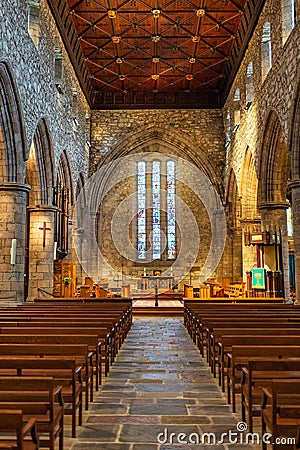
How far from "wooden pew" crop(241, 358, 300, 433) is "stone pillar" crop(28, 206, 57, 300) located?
11.2 m

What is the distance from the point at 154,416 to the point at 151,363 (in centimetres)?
255

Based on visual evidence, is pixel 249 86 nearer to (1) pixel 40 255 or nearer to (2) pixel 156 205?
(1) pixel 40 255

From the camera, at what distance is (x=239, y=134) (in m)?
18.8

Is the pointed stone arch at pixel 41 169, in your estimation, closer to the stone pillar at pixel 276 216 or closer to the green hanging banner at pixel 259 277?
the green hanging banner at pixel 259 277

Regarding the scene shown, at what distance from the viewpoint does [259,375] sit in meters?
3.87

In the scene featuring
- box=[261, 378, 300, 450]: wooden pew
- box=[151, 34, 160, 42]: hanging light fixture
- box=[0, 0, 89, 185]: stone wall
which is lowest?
box=[261, 378, 300, 450]: wooden pew

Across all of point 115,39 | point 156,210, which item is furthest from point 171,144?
point 115,39

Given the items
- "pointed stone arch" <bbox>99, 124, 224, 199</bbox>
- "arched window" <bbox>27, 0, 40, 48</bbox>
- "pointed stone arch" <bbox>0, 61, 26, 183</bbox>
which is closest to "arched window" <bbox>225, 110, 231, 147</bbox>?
"pointed stone arch" <bbox>99, 124, 224, 199</bbox>

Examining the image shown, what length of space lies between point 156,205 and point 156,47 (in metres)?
9.03

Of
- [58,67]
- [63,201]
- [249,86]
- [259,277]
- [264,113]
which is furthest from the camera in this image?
[63,201]

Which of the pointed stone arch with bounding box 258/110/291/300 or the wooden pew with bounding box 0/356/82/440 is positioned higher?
the pointed stone arch with bounding box 258/110/291/300

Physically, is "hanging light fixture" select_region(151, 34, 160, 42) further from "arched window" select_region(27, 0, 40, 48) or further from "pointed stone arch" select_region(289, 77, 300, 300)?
"pointed stone arch" select_region(289, 77, 300, 300)

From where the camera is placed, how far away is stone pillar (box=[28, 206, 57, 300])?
14461 millimetres

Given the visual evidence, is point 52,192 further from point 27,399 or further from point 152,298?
point 27,399
